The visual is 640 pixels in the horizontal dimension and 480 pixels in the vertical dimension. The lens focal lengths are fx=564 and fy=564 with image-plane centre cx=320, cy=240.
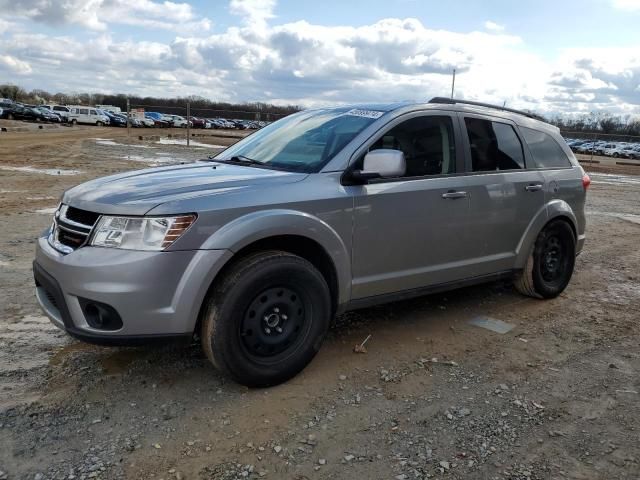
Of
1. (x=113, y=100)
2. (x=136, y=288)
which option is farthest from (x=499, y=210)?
(x=113, y=100)

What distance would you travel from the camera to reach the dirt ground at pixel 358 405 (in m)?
2.84

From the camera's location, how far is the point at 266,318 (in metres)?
3.47

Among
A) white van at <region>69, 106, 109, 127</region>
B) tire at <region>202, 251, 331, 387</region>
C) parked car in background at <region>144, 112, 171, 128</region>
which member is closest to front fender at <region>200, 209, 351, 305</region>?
tire at <region>202, 251, 331, 387</region>

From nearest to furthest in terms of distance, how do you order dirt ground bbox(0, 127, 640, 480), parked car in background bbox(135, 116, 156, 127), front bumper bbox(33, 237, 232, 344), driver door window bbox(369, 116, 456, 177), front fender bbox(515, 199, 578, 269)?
dirt ground bbox(0, 127, 640, 480) < front bumper bbox(33, 237, 232, 344) < driver door window bbox(369, 116, 456, 177) < front fender bbox(515, 199, 578, 269) < parked car in background bbox(135, 116, 156, 127)

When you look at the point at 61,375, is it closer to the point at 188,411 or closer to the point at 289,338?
the point at 188,411

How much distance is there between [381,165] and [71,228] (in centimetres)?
197

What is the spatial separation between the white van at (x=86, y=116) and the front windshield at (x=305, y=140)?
5445 centimetres

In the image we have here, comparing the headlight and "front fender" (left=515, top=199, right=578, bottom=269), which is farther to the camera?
"front fender" (left=515, top=199, right=578, bottom=269)

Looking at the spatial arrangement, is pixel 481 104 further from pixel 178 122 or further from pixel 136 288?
pixel 178 122

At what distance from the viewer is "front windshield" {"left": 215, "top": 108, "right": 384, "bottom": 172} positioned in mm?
3957

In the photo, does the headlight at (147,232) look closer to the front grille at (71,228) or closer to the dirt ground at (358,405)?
the front grille at (71,228)

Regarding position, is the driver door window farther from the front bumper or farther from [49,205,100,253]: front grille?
[49,205,100,253]: front grille

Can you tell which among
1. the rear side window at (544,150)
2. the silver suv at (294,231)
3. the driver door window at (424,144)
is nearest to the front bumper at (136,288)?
the silver suv at (294,231)

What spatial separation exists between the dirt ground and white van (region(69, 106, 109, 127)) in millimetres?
53685
